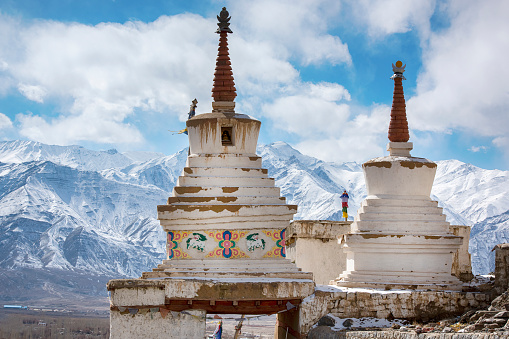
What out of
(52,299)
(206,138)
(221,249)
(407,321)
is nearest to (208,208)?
(221,249)

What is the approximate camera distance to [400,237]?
17016mm

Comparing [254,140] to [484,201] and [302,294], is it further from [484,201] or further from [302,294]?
[484,201]

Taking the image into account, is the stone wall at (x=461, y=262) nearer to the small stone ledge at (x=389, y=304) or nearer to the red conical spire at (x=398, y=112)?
the red conical spire at (x=398, y=112)

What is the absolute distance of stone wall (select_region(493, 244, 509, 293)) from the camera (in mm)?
14945

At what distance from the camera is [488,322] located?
12516 mm

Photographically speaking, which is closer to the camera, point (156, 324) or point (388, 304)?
point (156, 324)

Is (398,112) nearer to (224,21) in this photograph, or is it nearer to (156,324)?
(224,21)

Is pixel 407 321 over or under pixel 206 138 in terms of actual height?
under

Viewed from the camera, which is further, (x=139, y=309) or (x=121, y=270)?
(x=121, y=270)

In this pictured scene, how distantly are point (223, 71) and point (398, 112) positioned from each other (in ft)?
14.4

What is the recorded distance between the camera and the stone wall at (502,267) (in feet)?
49.0

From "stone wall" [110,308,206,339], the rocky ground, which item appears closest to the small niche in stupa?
"stone wall" [110,308,206,339]

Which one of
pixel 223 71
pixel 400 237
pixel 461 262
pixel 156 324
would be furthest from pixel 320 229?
pixel 156 324

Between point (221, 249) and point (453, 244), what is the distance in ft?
17.1
